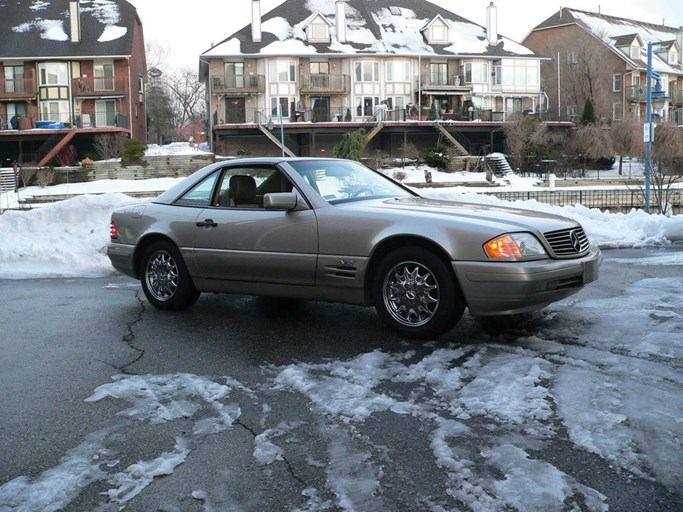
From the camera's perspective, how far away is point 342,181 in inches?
297

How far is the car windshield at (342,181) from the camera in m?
7.34

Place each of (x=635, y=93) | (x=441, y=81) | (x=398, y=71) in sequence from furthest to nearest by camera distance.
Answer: (x=635, y=93) < (x=441, y=81) < (x=398, y=71)

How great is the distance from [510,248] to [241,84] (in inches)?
2302

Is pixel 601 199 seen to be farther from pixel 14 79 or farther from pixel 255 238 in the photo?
pixel 14 79

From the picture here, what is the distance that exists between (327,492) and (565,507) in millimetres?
Answer: 999

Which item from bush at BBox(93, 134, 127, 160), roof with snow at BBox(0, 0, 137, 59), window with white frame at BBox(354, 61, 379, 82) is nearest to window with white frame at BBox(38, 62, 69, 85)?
roof with snow at BBox(0, 0, 137, 59)

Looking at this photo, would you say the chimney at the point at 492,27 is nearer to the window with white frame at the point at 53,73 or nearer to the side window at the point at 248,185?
the window with white frame at the point at 53,73

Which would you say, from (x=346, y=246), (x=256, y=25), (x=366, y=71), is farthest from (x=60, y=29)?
(x=346, y=246)

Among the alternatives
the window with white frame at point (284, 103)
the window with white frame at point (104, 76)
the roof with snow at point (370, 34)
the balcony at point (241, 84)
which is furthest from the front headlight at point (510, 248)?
the balcony at point (241, 84)

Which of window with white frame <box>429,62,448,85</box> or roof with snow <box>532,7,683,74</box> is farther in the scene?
roof with snow <box>532,7,683,74</box>

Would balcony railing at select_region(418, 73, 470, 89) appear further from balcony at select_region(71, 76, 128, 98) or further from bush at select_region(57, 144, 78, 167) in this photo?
bush at select_region(57, 144, 78, 167)

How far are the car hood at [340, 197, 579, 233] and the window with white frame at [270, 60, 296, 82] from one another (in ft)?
187

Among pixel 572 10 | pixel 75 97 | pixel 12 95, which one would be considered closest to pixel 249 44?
pixel 75 97

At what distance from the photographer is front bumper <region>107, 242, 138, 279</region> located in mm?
8500
